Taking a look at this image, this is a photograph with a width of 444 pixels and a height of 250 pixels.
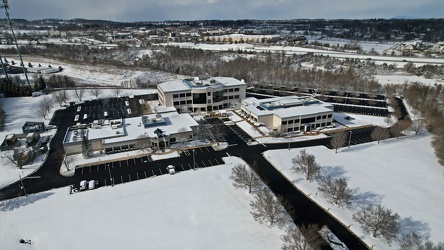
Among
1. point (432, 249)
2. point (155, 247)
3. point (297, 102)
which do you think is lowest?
point (155, 247)

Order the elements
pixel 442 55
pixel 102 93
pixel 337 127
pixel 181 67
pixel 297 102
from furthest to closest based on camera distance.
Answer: pixel 442 55 < pixel 181 67 < pixel 102 93 < pixel 297 102 < pixel 337 127

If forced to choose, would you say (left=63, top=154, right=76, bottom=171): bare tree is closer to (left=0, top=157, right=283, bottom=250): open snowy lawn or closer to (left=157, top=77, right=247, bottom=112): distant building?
(left=0, top=157, right=283, bottom=250): open snowy lawn

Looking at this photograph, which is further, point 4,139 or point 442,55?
point 442,55

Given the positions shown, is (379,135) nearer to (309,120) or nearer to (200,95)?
(309,120)

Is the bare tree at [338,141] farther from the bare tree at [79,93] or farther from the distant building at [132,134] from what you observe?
the bare tree at [79,93]

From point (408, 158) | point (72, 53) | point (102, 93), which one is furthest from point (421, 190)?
point (72, 53)

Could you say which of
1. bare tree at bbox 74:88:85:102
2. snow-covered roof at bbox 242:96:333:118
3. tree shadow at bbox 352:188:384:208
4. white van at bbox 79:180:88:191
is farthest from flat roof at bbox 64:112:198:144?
tree shadow at bbox 352:188:384:208

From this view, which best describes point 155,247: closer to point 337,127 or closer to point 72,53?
point 337,127
